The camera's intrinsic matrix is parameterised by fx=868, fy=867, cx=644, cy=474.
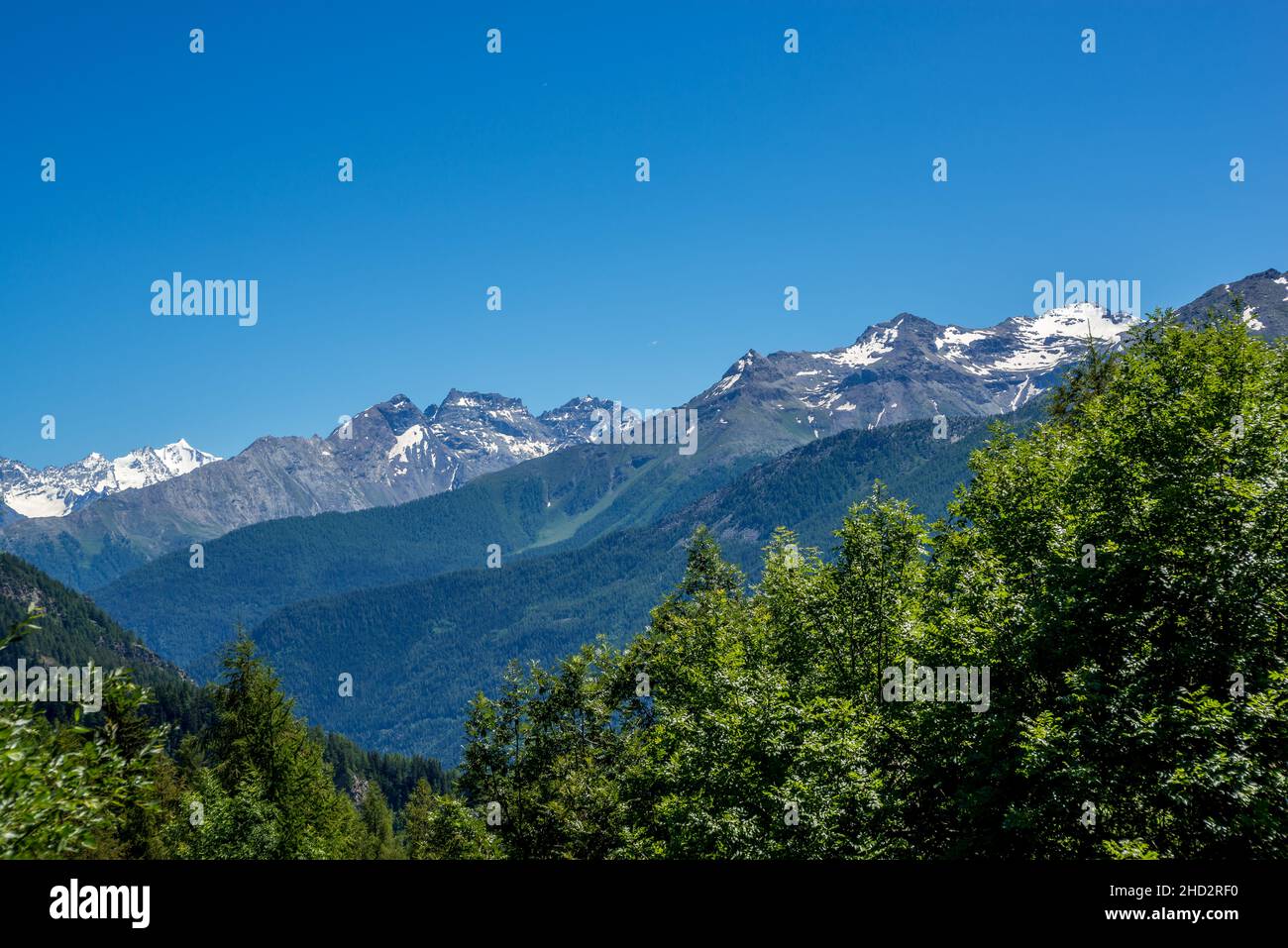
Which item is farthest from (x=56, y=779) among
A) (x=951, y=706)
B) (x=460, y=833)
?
(x=460, y=833)

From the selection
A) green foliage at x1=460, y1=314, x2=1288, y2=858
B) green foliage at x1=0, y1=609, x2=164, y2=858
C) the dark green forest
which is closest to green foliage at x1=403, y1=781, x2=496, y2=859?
the dark green forest

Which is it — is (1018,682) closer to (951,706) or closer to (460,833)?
(951,706)

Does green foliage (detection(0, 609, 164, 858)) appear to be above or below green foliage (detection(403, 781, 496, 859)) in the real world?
above

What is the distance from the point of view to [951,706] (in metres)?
27.3

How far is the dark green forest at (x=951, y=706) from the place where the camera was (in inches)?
760

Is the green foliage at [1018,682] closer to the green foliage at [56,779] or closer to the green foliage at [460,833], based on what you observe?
the green foliage at [460,833]

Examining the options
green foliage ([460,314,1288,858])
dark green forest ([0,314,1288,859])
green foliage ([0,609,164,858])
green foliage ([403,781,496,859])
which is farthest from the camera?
green foliage ([403,781,496,859])

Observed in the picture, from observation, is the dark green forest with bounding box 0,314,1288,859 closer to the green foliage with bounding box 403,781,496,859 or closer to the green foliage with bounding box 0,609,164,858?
the green foliage with bounding box 0,609,164,858

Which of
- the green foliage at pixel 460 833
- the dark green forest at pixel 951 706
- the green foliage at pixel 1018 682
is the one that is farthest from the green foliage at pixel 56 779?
the green foliage at pixel 460 833

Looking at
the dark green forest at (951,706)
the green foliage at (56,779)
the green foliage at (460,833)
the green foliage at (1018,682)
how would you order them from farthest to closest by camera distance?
1. the green foliage at (460,833)
2. the green foliage at (1018,682)
3. the dark green forest at (951,706)
4. the green foliage at (56,779)

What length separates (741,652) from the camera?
39812 mm

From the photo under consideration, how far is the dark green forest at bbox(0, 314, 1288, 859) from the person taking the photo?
19297 mm

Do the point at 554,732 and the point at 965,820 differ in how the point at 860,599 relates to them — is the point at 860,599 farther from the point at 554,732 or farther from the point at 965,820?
the point at 554,732
